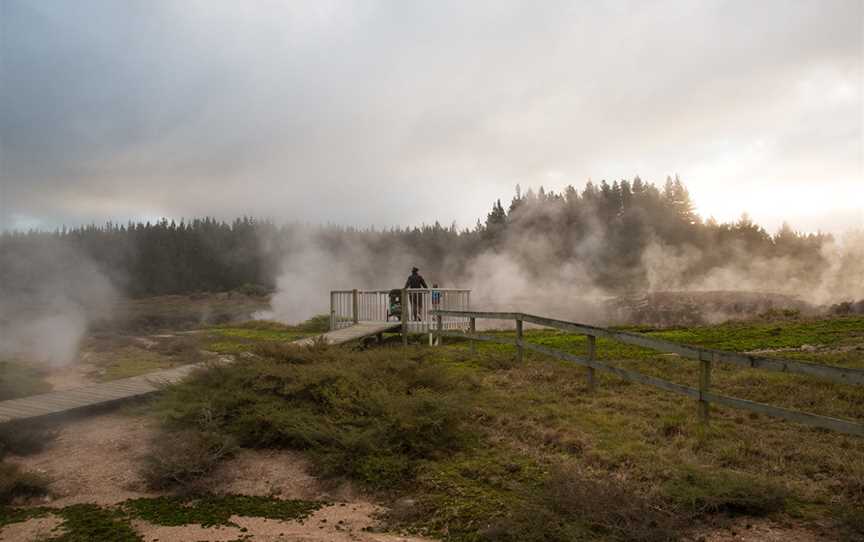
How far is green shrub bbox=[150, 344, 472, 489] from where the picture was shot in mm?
5715

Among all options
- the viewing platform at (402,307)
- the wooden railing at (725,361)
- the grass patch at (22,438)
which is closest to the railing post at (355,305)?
the viewing platform at (402,307)

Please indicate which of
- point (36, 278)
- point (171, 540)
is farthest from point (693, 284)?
point (36, 278)

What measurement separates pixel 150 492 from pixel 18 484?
1128 mm

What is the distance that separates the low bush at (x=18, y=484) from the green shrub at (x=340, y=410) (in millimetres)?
1602

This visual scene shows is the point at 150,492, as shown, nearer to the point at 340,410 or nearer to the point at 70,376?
the point at 340,410

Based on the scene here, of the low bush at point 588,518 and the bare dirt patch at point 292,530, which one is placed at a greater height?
the low bush at point 588,518

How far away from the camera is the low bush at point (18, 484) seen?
5.09m

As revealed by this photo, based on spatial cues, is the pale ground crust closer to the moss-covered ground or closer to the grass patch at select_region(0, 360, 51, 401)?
the moss-covered ground

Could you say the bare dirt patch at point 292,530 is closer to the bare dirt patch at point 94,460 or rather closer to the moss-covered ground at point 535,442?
the moss-covered ground at point 535,442

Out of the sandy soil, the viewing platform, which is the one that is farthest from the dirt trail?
the viewing platform

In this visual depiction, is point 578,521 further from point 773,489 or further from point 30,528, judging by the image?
point 30,528

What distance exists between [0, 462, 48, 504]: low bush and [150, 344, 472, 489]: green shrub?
1602 millimetres

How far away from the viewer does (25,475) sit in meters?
5.27

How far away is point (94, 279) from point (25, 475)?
9720 centimetres
